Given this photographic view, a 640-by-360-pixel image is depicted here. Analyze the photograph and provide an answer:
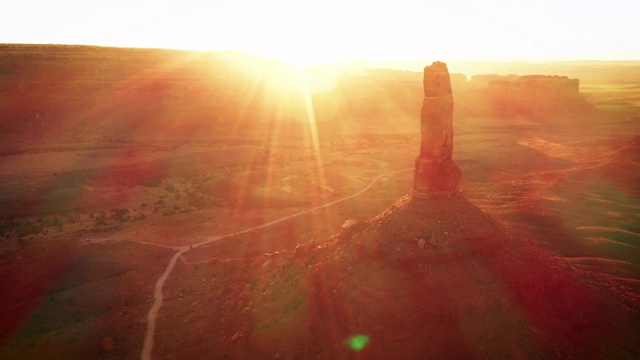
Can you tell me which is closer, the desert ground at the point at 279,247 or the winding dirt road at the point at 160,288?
the desert ground at the point at 279,247

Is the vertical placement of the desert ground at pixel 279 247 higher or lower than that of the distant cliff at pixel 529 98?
lower

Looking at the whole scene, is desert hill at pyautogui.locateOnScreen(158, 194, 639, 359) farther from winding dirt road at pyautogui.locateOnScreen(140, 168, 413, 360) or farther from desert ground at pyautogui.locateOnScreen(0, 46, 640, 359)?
winding dirt road at pyautogui.locateOnScreen(140, 168, 413, 360)

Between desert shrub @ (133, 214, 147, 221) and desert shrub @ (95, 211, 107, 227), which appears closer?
desert shrub @ (95, 211, 107, 227)

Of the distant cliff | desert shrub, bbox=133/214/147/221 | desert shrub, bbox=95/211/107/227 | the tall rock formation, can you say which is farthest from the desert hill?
the distant cliff

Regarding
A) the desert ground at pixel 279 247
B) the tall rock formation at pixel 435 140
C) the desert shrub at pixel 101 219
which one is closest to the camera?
the desert ground at pixel 279 247

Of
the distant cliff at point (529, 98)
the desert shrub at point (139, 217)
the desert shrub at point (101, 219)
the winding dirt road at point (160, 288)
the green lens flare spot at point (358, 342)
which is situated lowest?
the winding dirt road at point (160, 288)

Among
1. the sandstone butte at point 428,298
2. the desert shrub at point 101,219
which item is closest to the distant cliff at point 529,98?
the desert shrub at point 101,219

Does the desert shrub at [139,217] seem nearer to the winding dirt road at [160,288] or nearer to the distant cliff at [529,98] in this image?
the winding dirt road at [160,288]

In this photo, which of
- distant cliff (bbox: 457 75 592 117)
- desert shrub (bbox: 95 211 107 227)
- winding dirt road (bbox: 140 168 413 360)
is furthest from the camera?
distant cliff (bbox: 457 75 592 117)
